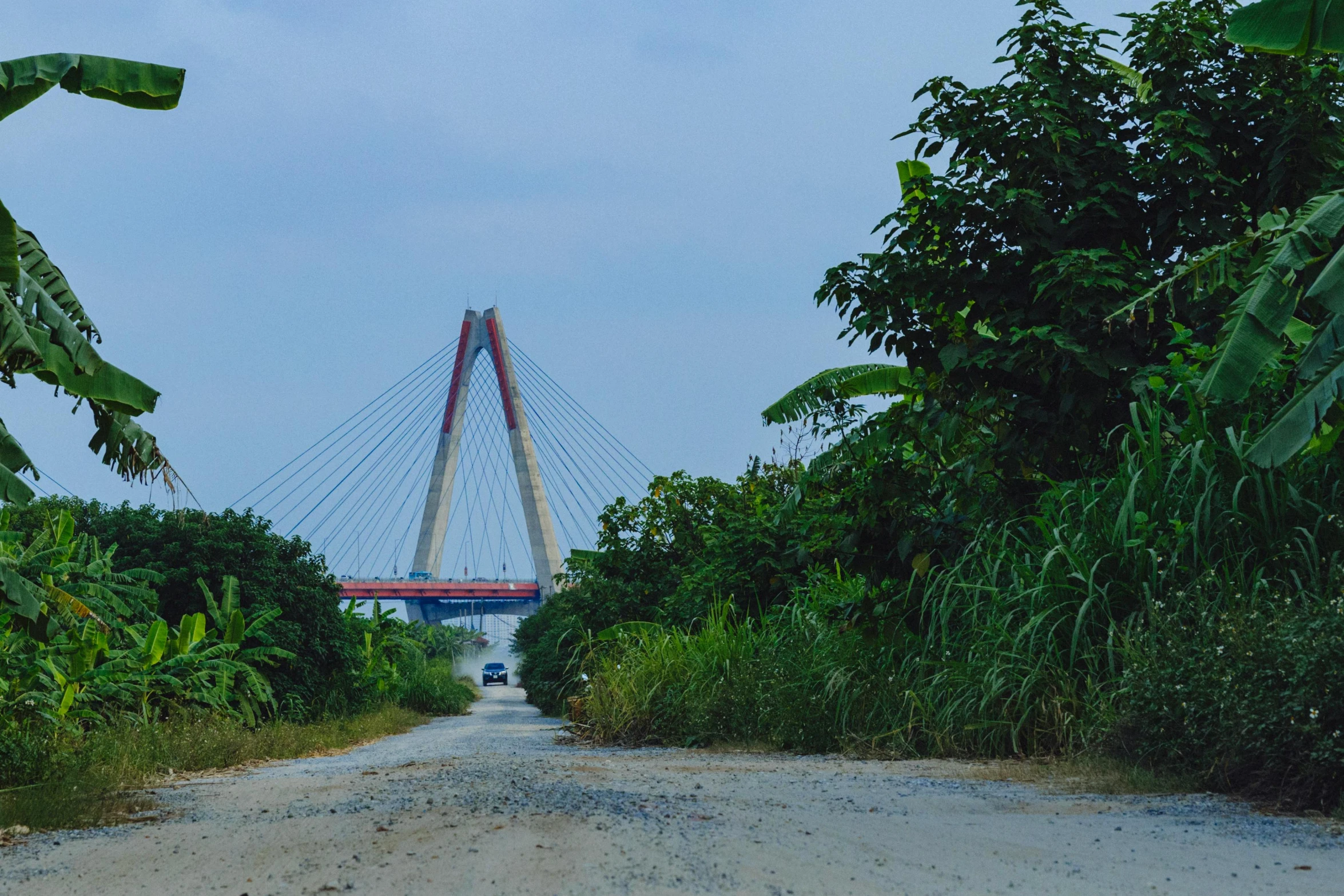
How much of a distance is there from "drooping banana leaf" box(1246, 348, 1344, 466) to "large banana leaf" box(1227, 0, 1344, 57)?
1.76m

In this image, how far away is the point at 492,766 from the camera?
23.2 feet

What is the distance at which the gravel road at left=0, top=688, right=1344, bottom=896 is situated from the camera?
3.32 m

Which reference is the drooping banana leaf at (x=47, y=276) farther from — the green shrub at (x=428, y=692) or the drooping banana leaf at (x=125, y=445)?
the green shrub at (x=428, y=692)

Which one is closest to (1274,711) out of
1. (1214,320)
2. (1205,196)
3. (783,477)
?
(1214,320)

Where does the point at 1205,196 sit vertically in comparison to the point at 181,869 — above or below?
above

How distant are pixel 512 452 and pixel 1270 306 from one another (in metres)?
35.3

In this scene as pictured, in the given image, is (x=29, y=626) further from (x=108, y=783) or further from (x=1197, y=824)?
(x=1197, y=824)

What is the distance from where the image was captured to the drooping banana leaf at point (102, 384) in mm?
7727

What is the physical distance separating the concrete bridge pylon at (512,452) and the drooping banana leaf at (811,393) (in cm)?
2597

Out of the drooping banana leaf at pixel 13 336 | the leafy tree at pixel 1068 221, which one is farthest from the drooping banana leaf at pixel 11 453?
the leafy tree at pixel 1068 221

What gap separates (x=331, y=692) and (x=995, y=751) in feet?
56.2

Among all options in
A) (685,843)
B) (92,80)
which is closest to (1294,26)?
(685,843)

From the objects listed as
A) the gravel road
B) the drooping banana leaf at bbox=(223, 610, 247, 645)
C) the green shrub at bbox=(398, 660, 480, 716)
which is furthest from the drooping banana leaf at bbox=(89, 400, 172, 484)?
the green shrub at bbox=(398, 660, 480, 716)

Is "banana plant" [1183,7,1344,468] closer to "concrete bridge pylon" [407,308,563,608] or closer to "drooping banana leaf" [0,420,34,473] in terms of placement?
"drooping banana leaf" [0,420,34,473]
